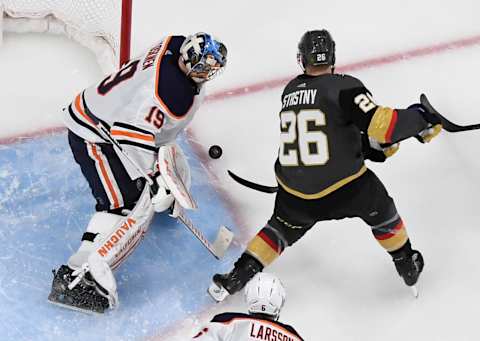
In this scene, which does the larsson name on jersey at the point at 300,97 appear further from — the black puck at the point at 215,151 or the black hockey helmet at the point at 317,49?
the black puck at the point at 215,151

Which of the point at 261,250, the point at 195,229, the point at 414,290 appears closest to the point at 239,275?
the point at 261,250

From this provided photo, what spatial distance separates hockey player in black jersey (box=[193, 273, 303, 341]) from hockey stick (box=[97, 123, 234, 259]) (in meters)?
0.67

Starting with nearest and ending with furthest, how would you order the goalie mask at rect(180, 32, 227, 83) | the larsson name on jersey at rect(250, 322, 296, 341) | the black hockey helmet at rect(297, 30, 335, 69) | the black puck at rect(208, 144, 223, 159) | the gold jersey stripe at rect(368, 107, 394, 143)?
1. the larsson name on jersey at rect(250, 322, 296, 341)
2. the gold jersey stripe at rect(368, 107, 394, 143)
3. the black hockey helmet at rect(297, 30, 335, 69)
4. the goalie mask at rect(180, 32, 227, 83)
5. the black puck at rect(208, 144, 223, 159)

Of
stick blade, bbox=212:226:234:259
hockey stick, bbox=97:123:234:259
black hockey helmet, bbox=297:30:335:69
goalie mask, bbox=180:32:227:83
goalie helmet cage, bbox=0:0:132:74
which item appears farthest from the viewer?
goalie helmet cage, bbox=0:0:132:74

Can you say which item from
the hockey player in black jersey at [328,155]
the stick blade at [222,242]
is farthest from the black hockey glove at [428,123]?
the stick blade at [222,242]

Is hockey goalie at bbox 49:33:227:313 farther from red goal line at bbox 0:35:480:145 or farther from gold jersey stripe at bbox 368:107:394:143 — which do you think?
red goal line at bbox 0:35:480:145

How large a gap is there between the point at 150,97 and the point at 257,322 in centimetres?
87

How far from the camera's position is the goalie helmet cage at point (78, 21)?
3.87 metres

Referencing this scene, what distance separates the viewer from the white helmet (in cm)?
242

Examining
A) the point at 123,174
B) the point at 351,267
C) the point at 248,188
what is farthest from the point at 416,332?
the point at 123,174

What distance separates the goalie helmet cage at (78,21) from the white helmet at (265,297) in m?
1.62

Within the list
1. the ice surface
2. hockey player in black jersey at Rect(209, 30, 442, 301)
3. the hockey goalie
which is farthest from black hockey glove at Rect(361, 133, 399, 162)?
the hockey goalie

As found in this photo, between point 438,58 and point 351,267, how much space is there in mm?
1185

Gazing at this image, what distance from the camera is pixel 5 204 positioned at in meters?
3.40
